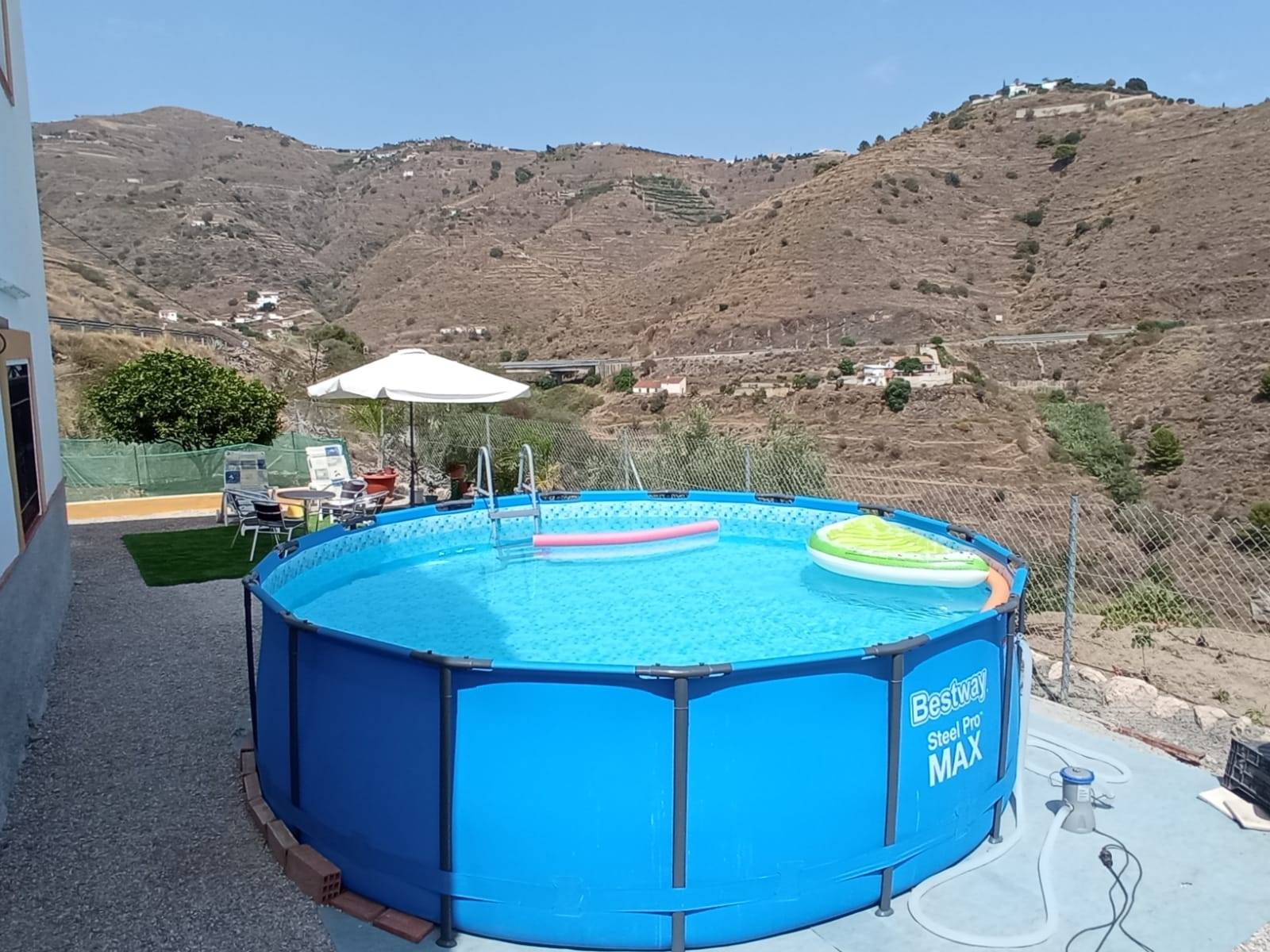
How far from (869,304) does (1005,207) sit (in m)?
18.8

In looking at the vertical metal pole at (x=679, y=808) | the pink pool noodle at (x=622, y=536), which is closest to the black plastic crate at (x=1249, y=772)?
the vertical metal pole at (x=679, y=808)

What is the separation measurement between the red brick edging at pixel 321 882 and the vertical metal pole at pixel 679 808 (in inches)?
38.2

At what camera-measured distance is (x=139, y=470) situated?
567 inches

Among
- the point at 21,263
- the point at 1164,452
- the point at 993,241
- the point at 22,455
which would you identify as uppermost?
the point at 993,241

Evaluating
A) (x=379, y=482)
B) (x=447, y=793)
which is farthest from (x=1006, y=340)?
(x=447, y=793)

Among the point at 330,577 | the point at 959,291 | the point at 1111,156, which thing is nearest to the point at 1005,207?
the point at 1111,156

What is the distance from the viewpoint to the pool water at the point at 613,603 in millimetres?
6082

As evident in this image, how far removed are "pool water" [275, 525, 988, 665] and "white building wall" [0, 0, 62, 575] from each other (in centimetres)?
250

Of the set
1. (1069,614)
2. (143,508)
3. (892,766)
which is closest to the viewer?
(892,766)

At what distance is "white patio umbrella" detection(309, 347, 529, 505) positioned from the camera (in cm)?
906

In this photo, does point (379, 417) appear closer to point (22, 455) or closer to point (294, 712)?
point (22, 455)

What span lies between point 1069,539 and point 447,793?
5.30 metres

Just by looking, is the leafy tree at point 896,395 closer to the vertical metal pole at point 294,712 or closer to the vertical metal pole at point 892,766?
the vertical metal pole at point 892,766

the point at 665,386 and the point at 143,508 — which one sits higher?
the point at 665,386
